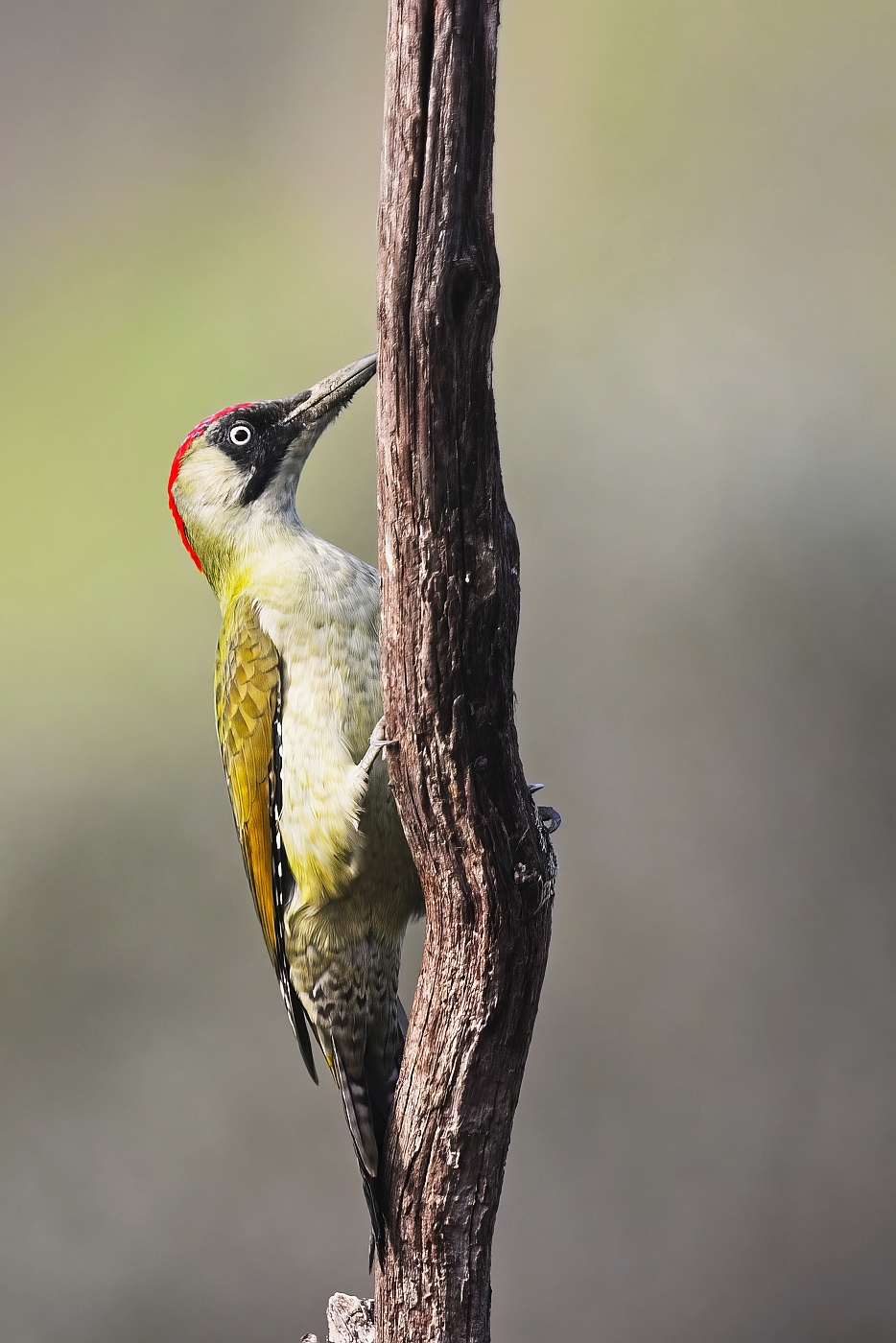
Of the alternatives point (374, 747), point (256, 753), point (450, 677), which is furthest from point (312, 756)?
point (450, 677)

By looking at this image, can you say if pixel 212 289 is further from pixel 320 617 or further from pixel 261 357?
pixel 320 617

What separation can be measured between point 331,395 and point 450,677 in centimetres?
76

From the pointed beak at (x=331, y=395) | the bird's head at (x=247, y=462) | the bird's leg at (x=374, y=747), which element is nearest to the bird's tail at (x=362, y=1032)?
the bird's leg at (x=374, y=747)

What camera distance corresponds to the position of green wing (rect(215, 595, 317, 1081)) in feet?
6.91

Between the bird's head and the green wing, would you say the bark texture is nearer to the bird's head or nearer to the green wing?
the green wing

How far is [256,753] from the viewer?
6.98 ft

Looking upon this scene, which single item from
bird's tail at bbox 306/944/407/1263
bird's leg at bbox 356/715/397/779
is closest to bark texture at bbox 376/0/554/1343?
bird's leg at bbox 356/715/397/779

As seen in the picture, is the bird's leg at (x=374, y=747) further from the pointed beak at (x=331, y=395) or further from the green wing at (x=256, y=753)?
the pointed beak at (x=331, y=395)

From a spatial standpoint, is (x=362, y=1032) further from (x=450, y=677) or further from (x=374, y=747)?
(x=450, y=677)

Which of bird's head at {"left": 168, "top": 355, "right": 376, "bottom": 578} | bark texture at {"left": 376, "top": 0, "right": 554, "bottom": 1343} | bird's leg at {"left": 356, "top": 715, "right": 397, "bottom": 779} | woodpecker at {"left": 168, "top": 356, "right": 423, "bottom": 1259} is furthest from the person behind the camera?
bird's head at {"left": 168, "top": 355, "right": 376, "bottom": 578}

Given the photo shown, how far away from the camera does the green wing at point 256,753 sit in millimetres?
2105

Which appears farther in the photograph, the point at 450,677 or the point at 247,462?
the point at 247,462

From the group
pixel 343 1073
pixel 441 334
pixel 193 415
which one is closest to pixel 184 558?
pixel 193 415

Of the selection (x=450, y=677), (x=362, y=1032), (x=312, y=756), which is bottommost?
(x=362, y=1032)
